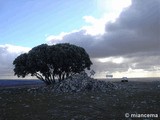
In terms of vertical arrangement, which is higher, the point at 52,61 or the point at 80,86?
the point at 52,61

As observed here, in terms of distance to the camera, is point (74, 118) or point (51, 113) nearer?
point (74, 118)

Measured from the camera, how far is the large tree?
197 feet

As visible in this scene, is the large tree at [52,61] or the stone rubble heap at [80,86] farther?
the large tree at [52,61]

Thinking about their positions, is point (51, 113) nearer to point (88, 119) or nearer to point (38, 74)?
point (88, 119)

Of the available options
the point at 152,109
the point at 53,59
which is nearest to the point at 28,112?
the point at 152,109

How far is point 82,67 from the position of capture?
64.4 meters

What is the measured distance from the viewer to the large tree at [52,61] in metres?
60.0

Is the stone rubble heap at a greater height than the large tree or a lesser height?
lesser

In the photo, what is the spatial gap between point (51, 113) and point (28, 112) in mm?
2035

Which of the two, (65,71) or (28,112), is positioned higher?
(65,71)

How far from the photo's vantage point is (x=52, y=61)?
60.6 meters

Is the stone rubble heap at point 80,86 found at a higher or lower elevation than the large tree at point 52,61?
lower

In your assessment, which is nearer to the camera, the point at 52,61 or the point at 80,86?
the point at 80,86

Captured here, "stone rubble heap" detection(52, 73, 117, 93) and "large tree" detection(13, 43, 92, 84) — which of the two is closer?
"stone rubble heap" detection(52, 73, 117, 93)
